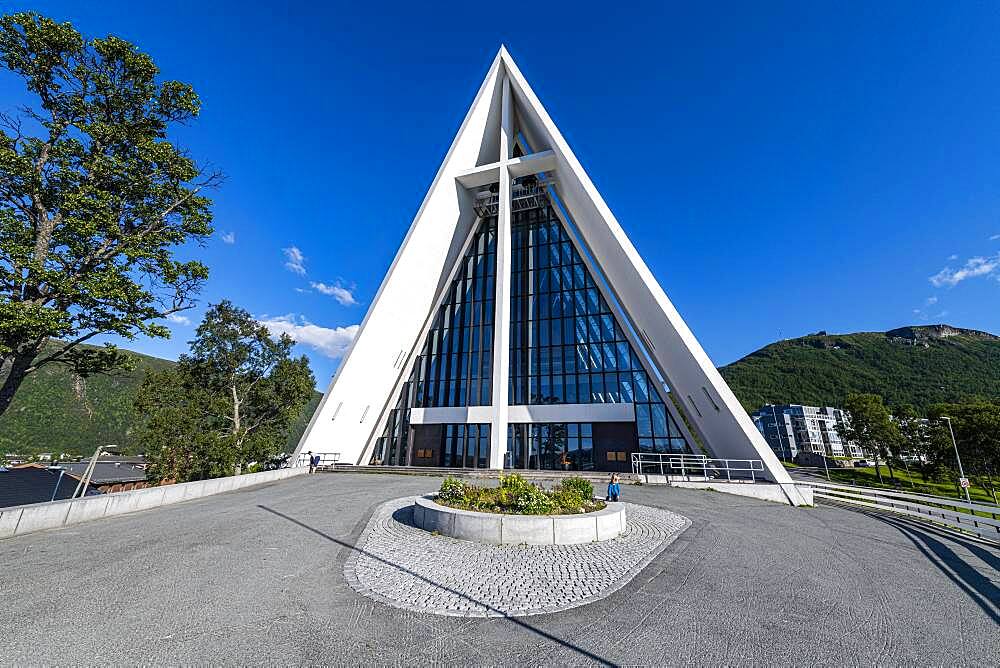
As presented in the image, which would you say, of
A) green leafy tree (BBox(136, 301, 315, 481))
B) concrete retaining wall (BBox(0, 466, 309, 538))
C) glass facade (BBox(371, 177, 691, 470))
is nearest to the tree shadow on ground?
glass facade (BBox(371, 177, 691, 470))

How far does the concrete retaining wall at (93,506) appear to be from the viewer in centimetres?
743

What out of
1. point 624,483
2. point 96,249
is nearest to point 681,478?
point 624,483

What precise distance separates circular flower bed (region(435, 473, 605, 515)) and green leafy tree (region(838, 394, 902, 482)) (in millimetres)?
45484

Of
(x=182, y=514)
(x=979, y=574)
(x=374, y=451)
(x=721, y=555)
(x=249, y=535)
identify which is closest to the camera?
(x=979, y=574)

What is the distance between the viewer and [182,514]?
930 cm

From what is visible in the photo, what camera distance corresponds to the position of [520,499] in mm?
7977

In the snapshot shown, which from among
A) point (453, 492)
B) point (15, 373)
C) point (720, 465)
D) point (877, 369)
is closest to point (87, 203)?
point (15, 373)

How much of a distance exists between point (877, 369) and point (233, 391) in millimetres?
137901

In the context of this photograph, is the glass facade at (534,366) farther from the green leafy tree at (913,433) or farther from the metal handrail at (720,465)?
the green leafy tree at (913,433)

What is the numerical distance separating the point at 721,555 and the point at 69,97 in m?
20.3

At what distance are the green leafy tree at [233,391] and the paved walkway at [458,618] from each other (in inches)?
468

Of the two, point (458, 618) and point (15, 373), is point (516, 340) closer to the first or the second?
point (15, 373)

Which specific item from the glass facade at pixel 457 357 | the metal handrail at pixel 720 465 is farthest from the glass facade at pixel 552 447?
the glass facade at pixel 457 357

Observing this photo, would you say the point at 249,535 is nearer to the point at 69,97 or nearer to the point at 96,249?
the point at 96,249
